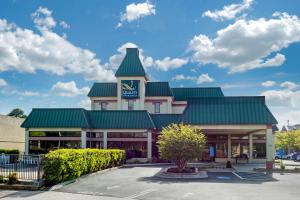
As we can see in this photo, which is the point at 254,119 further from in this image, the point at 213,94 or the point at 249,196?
the point at 213,94

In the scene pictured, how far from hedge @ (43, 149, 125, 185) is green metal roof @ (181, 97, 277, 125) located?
11.7m

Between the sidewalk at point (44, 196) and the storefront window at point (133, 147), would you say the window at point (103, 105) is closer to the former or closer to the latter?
the storefront window at point (133, 147)

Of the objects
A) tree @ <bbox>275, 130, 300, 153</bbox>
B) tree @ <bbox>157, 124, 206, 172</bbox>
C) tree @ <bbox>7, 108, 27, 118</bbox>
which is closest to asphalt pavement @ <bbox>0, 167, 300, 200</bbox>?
tree @ <bbox>157, 124, 206, 172</bbox>

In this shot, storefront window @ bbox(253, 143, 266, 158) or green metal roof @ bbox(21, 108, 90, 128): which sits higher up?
green metal roof @ bbox(21, 108, 90, 128)

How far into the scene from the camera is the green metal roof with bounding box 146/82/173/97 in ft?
194

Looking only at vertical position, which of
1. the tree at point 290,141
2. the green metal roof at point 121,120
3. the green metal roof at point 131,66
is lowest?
the tree at point 290,141

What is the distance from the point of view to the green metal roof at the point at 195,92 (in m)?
62.3

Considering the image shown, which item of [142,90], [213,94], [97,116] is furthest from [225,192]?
[213,94]

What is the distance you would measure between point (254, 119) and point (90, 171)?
17700mm

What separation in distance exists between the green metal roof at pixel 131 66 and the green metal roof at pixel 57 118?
13.0 metres

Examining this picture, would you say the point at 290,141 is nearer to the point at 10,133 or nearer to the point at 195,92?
the point at 195,92

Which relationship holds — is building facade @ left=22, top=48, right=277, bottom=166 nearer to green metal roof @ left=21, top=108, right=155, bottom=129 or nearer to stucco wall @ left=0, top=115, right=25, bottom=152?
green metal roof @ left=21, top=108, right=155, bottom=129

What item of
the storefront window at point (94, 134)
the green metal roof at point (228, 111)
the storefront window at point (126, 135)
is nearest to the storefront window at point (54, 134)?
the storefront window at point (94, 134)

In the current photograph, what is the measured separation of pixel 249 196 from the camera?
19078 millimetres
